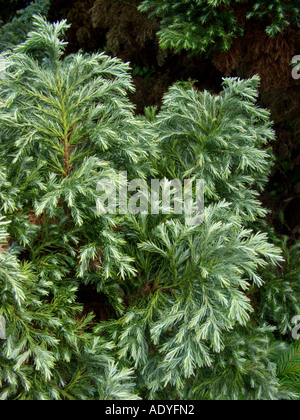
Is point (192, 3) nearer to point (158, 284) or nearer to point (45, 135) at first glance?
point (45, 135)

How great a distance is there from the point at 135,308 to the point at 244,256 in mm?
611

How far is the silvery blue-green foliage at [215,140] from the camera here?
7.51 feet

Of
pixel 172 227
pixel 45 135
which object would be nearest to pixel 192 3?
pixel 45 135

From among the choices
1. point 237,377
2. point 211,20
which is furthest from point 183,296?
point 211,20

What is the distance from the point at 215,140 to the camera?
90.3 inches

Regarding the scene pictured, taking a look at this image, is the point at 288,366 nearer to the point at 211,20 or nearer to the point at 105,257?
the point at 105,257

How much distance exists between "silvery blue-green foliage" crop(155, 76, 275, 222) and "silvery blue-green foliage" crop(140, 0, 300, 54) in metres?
0.39

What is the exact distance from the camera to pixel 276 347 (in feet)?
8.24

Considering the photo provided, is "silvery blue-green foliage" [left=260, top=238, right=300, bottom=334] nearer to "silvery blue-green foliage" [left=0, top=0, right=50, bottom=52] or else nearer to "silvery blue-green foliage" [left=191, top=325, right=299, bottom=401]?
"silvery blue-green foliage" [left=191, top=325, right=299, bottom=401]

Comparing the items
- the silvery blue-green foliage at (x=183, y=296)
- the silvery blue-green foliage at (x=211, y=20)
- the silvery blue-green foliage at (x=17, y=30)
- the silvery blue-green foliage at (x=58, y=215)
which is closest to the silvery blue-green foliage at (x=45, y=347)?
the silvery blue-green foliage at (x=58, y=215)

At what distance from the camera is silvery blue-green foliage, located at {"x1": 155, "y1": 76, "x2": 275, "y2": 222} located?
2289 mm

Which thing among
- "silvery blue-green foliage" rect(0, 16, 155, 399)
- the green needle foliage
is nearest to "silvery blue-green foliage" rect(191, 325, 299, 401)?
the green needle foliage

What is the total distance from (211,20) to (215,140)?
971 millimetres

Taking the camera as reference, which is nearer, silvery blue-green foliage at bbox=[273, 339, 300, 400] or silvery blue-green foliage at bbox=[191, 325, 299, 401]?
silvery blue-green foliage at bbox=[191, 325, 299, 401]
